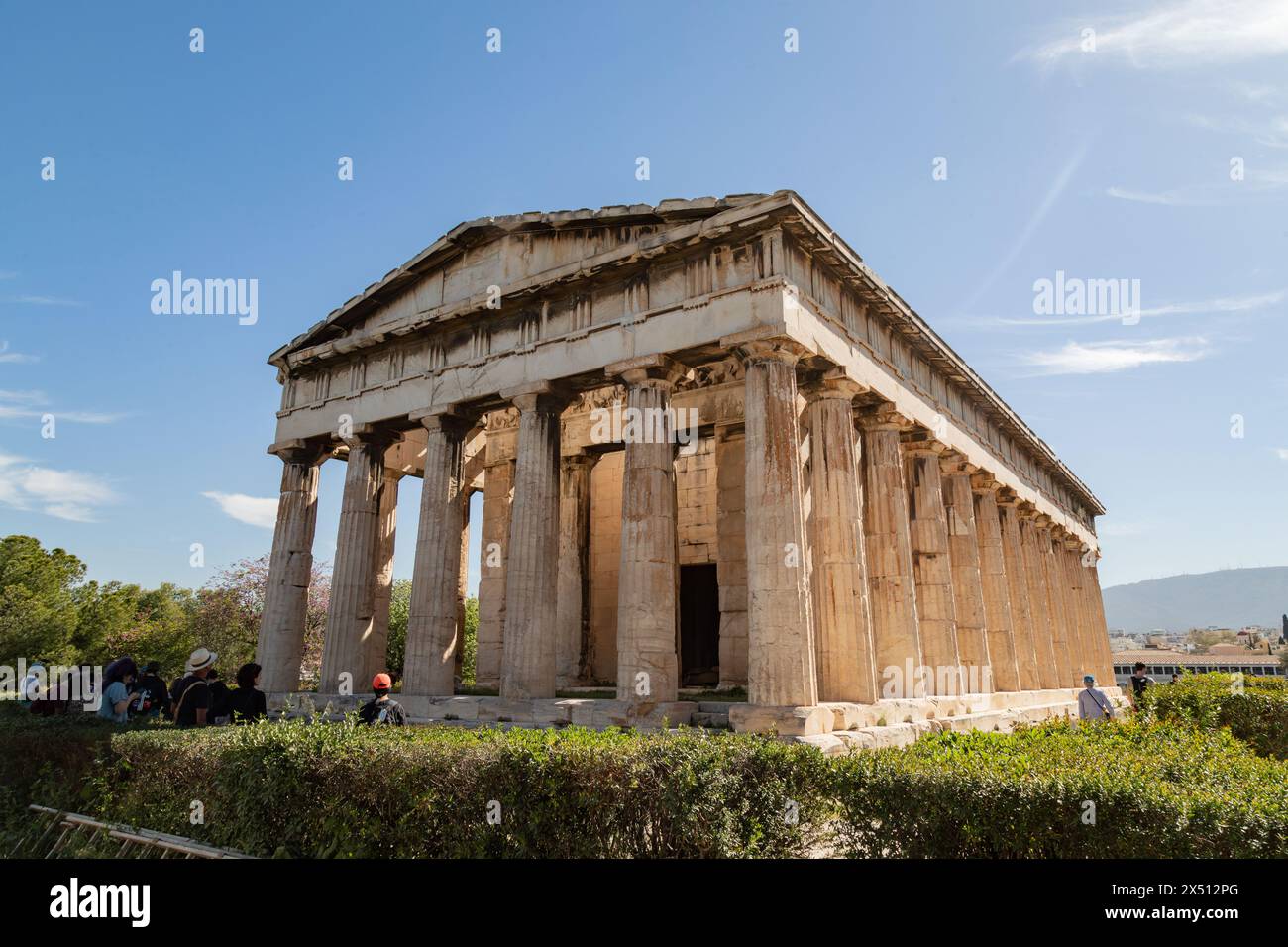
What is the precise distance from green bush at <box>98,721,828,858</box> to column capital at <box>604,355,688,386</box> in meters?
8.50

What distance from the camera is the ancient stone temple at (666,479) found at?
14.3m

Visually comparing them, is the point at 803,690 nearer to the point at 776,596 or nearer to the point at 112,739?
the point at 776,596

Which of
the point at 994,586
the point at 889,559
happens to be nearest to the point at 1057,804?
the point at 889,559

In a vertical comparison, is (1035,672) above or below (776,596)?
below

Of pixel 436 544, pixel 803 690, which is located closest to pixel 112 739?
pixel 436 544

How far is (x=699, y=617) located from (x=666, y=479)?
8291 millimetres

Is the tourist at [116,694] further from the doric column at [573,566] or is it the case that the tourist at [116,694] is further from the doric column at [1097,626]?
the doric column at [1097,626]

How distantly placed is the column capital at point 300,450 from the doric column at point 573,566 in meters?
6.77

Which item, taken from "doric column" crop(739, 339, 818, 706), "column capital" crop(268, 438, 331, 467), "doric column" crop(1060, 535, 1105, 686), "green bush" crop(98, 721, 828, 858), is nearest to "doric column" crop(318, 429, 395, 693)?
"column capital" crop(268, 438, 331, 467)

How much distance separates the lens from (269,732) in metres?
8.55

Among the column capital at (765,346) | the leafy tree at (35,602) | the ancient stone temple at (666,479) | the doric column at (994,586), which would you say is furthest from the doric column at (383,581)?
the leafy tree at (35,602)

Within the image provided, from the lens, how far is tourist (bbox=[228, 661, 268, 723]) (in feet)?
36.2
